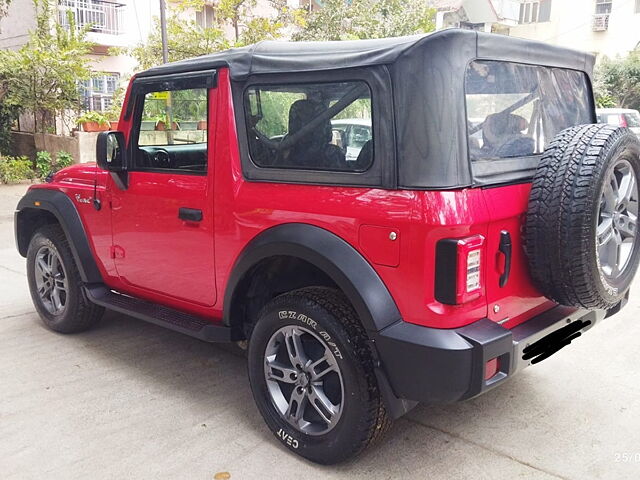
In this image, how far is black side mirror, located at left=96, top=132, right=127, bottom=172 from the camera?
382cm

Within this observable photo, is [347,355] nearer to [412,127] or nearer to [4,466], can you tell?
[412,127]

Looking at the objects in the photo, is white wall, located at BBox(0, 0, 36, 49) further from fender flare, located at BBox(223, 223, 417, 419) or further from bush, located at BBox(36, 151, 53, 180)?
fender flare, located at BBox(223, 223, 417, 419)

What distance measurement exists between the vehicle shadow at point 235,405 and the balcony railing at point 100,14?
1658cm

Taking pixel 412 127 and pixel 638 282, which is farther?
pixel 638 282

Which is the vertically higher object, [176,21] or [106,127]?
[176,21]

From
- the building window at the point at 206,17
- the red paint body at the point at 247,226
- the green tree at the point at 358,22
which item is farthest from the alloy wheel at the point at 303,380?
the building window at the point at 206,17

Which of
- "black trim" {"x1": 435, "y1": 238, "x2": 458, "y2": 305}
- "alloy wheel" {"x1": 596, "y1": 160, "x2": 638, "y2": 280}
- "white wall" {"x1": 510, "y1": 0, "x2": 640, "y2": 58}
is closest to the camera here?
"black trim" {"x1": 435, "y1": 238, "x2": 458, "y2": 305}

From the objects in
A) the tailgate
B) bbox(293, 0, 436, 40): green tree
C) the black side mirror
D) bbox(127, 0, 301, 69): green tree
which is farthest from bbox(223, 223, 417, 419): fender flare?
bbox(293, 0, 436, 40): green tree

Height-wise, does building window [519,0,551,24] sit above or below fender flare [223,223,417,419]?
above

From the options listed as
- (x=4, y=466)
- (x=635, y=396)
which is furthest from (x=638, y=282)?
(x=4, y=466)

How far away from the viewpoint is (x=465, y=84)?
2643 millimetres

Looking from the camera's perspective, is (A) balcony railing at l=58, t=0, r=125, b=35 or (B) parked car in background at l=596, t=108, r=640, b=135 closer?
(B) parked car in background at l=596, t=108, r=640, b=135

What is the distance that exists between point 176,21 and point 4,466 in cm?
Result: 1478

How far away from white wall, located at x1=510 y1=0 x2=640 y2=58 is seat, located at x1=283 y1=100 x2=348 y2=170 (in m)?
33.3
